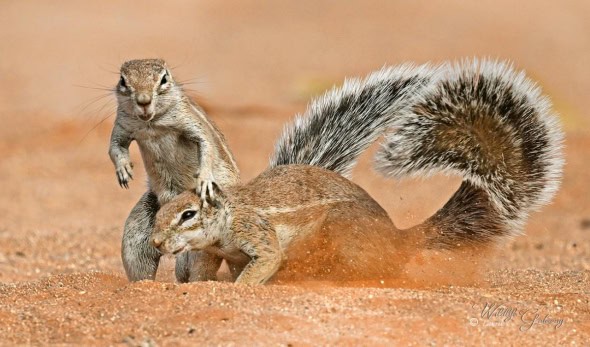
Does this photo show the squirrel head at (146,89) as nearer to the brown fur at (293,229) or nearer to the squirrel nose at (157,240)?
the brown fur at (293,229)

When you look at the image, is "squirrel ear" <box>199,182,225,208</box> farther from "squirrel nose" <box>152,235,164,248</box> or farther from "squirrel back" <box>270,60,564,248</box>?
"squirrel back" <box>270,60,564,248</box>

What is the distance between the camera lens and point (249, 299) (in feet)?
21.7

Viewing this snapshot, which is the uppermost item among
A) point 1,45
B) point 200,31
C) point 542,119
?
point 542,119

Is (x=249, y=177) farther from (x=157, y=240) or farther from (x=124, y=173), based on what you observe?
(x=157, y=240)

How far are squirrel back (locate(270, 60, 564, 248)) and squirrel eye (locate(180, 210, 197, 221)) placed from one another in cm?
169

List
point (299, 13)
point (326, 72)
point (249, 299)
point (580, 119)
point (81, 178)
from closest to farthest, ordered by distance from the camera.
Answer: point (249, 299), point (81, 178), point (580, 119), point (326, 72), point (299, 13)

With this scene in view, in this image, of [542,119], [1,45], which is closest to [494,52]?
[1,45]

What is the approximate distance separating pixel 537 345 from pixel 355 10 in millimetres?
36941

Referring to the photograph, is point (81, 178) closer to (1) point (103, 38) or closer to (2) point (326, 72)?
(2) point (326, 72)

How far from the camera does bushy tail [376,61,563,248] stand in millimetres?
8219

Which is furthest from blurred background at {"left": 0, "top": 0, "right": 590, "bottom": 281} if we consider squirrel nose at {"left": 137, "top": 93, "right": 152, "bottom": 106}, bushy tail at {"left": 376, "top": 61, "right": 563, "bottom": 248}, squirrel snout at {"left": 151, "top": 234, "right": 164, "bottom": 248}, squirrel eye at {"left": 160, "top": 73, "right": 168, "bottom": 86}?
squirrel snout at {"left": 151, "top": 234, "right": 164, "bottom": 248}

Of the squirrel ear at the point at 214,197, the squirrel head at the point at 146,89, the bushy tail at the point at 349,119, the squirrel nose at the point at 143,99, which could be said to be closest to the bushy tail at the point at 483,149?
the bushy tail at the point at 349,119

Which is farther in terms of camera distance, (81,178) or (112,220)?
(81,178)

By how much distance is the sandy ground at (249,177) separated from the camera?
6.34 meters
